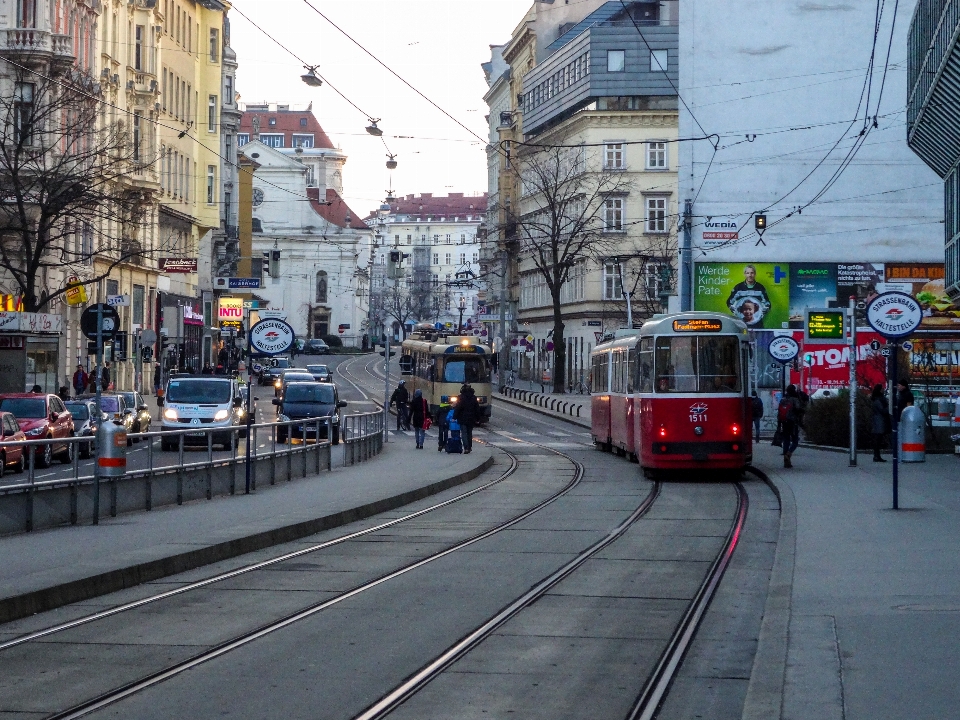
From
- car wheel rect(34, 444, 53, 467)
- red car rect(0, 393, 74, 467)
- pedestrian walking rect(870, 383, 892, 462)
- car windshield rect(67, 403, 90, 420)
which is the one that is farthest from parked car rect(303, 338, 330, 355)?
car wheel rect(34, 444, 53, 467)

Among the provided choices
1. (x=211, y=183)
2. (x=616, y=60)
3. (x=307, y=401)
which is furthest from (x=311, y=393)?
(x=616, y=60)

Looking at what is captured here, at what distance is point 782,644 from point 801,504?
11.5m

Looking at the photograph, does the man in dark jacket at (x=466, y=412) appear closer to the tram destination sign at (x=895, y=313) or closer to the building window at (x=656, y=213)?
the tram destination sign at (x=895, y=313)

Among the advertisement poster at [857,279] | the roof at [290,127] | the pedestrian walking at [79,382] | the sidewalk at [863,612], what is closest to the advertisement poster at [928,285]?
the advertisement poster at [857,279]

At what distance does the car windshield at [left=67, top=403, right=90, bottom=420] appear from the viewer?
36312 mm

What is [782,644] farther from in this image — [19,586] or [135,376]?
[135,376]

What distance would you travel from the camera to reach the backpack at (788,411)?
2967 cm

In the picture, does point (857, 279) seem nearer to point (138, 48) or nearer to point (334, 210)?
point (138, 48)

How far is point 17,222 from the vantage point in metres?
46.3

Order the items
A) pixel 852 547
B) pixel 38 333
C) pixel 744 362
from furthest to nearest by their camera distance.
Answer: pixel 38 333, pixel 744 362, pixel 852 547

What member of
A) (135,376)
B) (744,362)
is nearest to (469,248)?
(135,376)

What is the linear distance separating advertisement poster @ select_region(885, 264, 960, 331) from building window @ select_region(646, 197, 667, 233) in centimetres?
2139

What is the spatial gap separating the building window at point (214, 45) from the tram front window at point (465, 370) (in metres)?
32.5

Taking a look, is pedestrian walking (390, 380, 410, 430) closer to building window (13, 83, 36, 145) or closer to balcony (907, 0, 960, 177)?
building window (13, 83, 36, 145)
